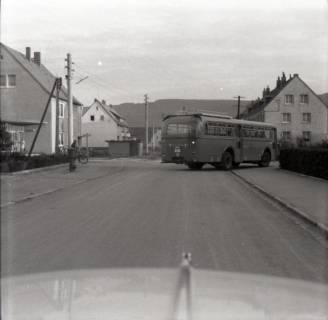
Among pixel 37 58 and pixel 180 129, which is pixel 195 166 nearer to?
pixel 180 129

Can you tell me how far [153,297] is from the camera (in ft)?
12.3

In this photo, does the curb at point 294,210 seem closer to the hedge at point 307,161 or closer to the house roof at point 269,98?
the hedge at point 307,161

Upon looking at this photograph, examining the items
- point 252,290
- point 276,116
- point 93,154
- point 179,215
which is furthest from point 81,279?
point 276,116

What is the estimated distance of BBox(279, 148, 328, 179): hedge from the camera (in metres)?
23.6

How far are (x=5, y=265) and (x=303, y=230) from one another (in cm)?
591

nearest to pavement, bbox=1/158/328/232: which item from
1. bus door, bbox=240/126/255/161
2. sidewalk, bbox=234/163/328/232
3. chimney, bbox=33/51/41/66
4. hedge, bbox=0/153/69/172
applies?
sidewalk, bbox=234/163/328/232

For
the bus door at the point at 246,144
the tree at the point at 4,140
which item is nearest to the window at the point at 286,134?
the bus door at the point at 246,144

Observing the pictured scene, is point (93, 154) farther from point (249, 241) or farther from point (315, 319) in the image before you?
point (315, 319)

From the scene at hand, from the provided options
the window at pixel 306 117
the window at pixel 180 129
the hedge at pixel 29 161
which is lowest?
the hedge at pixel 29 161

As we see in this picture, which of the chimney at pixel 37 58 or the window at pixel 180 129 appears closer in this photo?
the window at pixel 180 129

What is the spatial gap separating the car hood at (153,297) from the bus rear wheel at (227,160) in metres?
29.4

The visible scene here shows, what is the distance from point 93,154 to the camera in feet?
257

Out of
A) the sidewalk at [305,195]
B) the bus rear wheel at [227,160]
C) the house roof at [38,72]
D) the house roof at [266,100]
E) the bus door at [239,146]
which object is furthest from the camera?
the house roof at [266,100]

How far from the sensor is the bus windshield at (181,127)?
3209 cm
